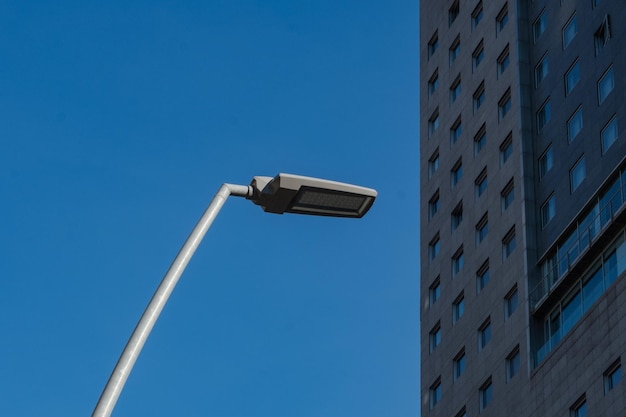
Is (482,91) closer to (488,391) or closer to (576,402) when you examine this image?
(488,391)

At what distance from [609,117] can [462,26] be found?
60.6 ft

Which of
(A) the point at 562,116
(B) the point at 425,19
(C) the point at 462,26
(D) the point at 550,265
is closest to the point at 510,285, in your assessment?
(D) the point at 550,265

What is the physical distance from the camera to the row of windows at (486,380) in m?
52.3

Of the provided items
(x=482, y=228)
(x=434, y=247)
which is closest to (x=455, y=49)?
(x=434, y=247)

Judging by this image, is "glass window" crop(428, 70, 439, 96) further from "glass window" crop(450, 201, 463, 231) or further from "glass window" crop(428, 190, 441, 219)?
"glass window" crop(450, 201, 463, 231)

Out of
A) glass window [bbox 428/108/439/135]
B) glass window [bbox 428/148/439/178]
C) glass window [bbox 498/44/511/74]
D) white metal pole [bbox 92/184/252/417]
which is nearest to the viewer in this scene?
white metal pole [bbox 92/184/252/417]

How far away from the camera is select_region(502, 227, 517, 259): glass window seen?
2142 inches

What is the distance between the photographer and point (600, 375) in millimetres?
44875

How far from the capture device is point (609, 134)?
48.3 m

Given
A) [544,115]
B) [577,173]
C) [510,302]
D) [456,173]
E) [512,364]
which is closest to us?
[577,173]

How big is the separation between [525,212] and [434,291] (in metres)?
10.6

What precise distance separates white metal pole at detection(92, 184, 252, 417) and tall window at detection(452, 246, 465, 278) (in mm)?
46268

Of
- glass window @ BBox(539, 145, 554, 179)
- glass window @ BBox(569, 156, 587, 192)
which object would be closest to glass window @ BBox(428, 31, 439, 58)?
glass window @ BBox(539, 145, 554, 179)

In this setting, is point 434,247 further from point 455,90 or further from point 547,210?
point 547,210
